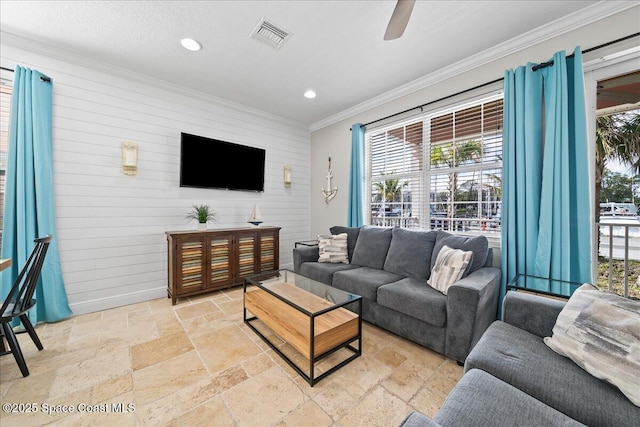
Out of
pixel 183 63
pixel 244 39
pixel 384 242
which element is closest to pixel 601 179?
pixel 384 242

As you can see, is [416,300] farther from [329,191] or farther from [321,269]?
[329,191]

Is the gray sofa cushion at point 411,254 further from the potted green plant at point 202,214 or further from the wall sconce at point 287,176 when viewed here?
the potted green plant at point 202,214

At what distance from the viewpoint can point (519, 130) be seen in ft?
7.23

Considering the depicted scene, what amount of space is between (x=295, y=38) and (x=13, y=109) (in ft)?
8.72

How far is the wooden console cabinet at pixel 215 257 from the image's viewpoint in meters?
2.90

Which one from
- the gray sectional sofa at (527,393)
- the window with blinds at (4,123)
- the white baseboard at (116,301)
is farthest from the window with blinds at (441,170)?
the window with blinds at (4,123)

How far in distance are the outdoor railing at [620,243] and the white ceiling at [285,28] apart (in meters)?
1.71

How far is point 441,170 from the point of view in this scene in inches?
116

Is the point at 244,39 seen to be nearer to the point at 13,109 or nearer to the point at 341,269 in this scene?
the point at 13,109

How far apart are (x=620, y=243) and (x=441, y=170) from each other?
1563 millimetres

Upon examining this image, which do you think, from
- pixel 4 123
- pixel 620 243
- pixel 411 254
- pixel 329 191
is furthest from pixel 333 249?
pixel 4 123

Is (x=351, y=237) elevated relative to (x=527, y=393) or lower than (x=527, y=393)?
elevated

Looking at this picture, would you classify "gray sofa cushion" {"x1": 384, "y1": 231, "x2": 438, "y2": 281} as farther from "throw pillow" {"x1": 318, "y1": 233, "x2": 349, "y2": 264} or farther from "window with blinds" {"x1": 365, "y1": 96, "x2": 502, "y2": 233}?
"throw pillow" {"x1": 318, "y1": 233, "x2": 349, "y2": 264}

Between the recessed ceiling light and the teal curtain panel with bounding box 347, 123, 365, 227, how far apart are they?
7.14 ft
